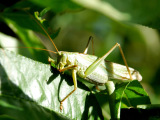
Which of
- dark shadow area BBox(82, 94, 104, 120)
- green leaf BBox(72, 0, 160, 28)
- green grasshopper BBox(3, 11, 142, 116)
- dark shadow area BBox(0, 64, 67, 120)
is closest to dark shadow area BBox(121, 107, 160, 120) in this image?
dark shadow area BBox(82, 94, 104, 120)

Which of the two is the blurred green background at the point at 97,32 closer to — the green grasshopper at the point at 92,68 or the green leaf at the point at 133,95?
the green grasshopper at the point at 92,68

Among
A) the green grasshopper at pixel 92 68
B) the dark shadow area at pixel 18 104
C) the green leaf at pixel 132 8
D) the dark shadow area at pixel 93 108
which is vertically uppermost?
the green leaf at pixel 132 8

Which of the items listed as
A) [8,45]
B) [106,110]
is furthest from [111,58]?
[8,45]

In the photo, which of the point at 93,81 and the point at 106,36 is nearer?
the point at 93,81

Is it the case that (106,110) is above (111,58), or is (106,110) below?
below

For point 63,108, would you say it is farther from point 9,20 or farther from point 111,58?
point 111,58

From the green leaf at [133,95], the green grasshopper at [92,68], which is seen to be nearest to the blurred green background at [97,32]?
the green grasshopper at [92,68]
